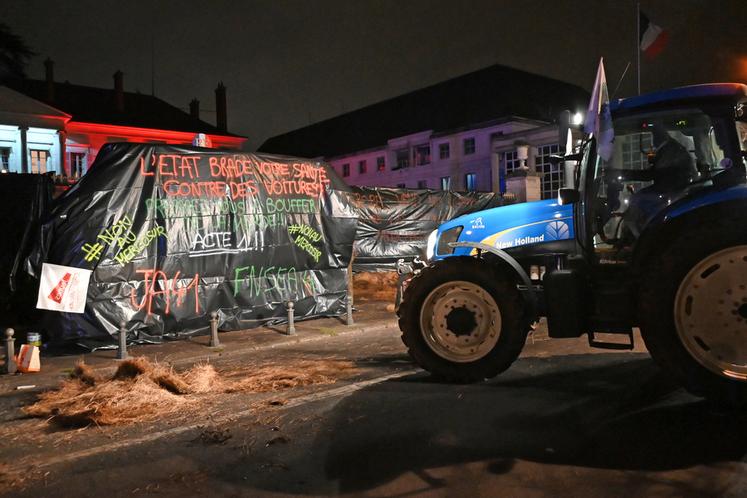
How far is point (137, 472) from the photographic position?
171 inches

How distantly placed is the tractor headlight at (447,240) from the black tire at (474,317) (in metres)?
0.60

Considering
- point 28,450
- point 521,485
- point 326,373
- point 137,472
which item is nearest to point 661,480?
point 521,485

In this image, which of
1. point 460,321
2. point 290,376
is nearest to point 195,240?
point 290,376

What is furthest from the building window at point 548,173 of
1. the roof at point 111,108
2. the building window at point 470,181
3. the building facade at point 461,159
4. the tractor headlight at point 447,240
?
the tractor headlight at point 447,240

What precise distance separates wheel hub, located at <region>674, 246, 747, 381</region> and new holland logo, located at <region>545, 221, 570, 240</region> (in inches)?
60.4

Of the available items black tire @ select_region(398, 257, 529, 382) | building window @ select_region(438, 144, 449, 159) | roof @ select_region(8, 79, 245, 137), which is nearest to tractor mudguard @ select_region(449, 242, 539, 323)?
black tire @ select_region(398, 257, 529, 382)

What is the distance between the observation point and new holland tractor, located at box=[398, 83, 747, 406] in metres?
4.85

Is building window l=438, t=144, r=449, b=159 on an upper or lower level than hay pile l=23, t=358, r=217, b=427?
upper

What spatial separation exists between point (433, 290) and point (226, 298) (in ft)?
17.1

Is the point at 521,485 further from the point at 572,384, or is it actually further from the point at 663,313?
the point at 572,384

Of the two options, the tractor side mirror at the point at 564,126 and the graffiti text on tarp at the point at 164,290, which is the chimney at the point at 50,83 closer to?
the graffiti text on tarp at the point at 164,290

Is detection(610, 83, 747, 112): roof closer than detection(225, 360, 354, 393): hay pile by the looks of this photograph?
Yes

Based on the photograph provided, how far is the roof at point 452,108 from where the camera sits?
4622cm

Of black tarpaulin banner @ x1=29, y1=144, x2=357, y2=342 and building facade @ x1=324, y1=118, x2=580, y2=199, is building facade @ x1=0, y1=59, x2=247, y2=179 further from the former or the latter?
black tarpaulin banner @ x1=29, y1=144, x2=357, y2=342
